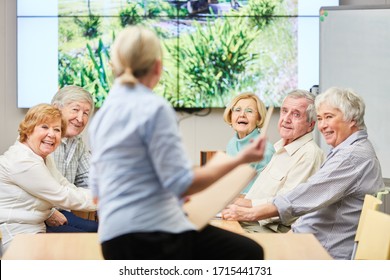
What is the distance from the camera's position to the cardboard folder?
5.36 feet

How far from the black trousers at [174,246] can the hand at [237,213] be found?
1213 millimetres

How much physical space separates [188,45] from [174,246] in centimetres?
417

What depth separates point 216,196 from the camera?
5.46 feet

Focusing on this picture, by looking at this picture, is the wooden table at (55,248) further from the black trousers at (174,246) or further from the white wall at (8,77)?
the white wall at (8,77)

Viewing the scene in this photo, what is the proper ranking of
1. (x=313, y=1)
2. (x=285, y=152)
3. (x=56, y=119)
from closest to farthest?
(x=56, y=119) < (x=285, y=152) < (x=313, y=1)

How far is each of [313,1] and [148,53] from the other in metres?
4.28

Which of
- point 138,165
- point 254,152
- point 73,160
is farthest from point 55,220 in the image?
point 254,152

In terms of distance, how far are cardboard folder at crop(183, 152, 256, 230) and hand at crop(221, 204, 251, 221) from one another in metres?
1.20

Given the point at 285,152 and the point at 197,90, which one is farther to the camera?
the point at 197,90

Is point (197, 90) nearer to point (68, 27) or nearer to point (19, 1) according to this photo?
point (68, 27)

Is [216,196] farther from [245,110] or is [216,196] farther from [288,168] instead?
[245,110]

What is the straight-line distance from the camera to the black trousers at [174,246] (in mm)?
1562
